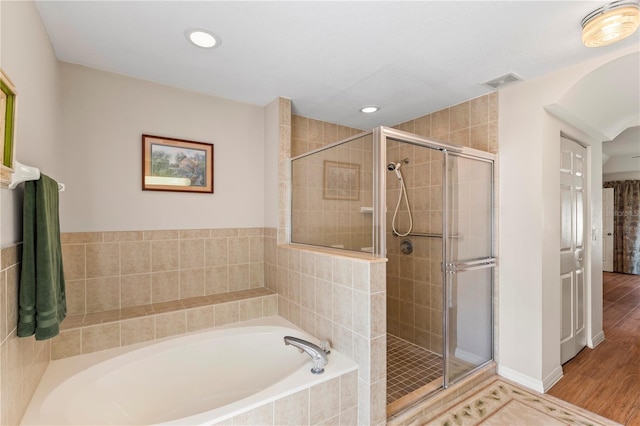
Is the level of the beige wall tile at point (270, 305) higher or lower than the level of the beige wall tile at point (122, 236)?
lower

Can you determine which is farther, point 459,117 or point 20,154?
point 459,117

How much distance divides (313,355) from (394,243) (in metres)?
1.19

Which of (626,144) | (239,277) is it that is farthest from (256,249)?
(626,144)

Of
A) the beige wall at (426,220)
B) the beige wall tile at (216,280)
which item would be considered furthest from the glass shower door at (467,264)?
the beige wall tile at (216,280)

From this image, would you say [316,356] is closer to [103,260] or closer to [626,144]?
[103,260]

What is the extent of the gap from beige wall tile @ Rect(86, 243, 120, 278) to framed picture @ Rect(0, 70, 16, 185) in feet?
3.64

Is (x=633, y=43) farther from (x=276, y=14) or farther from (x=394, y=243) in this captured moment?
(x=276, y=14)

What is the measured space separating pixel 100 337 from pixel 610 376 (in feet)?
12.3

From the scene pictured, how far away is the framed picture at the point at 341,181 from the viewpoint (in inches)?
84.4

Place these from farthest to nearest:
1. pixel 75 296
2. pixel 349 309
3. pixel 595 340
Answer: pixel 595 340 < pixel 75 296 < pixel 349 309

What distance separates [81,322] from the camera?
1921 mm

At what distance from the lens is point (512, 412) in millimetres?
1929

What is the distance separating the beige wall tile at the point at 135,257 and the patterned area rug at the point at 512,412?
2.15 metres

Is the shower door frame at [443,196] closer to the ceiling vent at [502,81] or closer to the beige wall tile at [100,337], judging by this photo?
the ceiling vent at [502,81]
